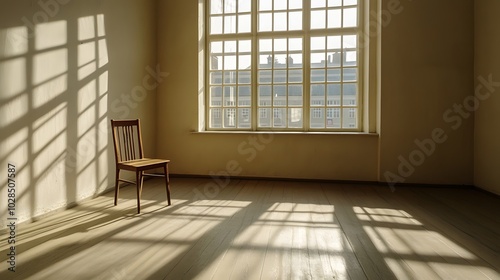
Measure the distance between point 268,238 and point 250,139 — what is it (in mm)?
2461

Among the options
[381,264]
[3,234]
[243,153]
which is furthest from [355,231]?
[3,234]

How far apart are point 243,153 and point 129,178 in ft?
5.49

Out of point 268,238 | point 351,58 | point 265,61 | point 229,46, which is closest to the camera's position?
point 268,238

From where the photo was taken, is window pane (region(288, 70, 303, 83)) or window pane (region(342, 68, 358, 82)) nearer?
window pane (region(342, 68, 358, 82))

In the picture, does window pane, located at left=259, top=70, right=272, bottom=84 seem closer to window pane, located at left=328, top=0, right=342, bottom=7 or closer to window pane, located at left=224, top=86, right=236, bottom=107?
window pane, located at left=224, top=86, right=236, bottom=107

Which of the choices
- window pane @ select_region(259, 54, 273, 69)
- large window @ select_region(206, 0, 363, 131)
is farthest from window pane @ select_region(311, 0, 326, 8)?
window pane @ select_region(259, 54, 273, 69)

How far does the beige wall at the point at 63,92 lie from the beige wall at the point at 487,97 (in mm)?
4548

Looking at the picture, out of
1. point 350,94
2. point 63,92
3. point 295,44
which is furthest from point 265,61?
point 63,92

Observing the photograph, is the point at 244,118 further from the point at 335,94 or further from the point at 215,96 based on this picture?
the point at 335,94

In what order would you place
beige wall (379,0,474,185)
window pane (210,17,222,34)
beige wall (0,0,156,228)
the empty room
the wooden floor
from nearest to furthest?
the wooden floor
the empty room
beige wall (0,0,156,228)
beige wall (379,0,474,185)
window pane (210,17,222,34)

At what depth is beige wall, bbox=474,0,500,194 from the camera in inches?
138

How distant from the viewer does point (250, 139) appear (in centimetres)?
459

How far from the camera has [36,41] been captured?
2.64 meters

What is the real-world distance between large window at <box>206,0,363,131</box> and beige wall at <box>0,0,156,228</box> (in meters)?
1.32
